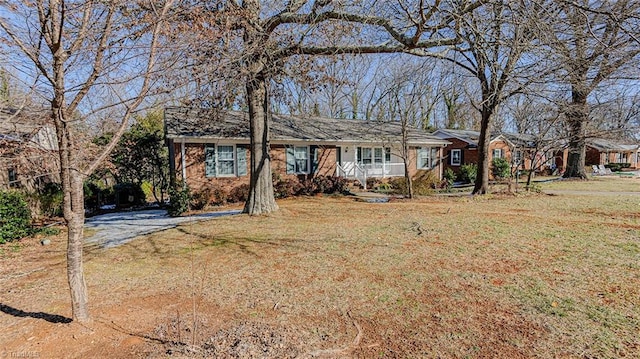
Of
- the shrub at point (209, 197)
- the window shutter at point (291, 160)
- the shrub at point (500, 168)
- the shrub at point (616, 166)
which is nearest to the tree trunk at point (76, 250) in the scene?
the shrub at point (209, 197)

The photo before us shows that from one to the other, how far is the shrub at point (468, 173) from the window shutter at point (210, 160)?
18.3 meters

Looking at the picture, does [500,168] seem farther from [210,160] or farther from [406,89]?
[210,160]

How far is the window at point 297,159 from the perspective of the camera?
1616 centimetres

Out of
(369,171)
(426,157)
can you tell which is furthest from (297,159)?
(426,157)

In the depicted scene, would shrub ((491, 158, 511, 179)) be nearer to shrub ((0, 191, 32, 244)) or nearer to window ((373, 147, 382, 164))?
window ((373, 147, 382, 164))

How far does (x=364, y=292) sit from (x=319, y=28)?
6782 millimetres

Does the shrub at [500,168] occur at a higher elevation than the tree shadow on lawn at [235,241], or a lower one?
higher

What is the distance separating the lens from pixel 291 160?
16219 millimetres

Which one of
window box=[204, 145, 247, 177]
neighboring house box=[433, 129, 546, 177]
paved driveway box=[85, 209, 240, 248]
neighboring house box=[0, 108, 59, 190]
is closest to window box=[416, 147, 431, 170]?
neighboring house box=[433, 129, 546, 177]

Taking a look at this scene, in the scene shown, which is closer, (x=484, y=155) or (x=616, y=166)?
(x=484, y=155)

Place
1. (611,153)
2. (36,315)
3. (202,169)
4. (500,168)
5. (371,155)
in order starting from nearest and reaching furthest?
(36,315) → (202,169) → (371,155) → (500,168) → (611,153)

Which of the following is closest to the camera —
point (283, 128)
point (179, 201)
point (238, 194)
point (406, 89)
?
point (179, 201)

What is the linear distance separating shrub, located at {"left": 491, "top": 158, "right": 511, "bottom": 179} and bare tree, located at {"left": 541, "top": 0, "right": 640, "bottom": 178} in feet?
47.5

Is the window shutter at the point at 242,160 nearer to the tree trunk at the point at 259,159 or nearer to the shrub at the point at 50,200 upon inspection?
the tree trunk at the point at 259,159
